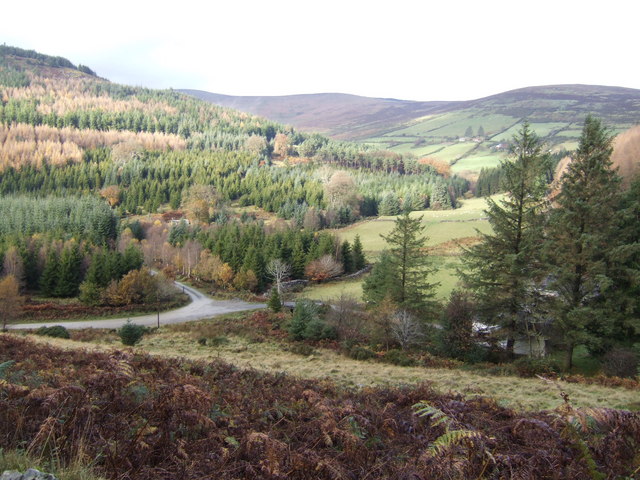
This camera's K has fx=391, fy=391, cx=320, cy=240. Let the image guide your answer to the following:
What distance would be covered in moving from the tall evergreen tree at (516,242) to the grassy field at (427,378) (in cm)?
530

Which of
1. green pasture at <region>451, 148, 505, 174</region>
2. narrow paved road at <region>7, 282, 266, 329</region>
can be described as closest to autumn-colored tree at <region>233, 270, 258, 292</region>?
narrow paved road at <region>7, 282, 266, 329</region>

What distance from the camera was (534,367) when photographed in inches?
714

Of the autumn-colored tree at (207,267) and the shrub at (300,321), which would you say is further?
the autumn-colored tree at (207,267)

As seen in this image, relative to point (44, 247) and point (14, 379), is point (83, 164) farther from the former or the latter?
point (14, 379)

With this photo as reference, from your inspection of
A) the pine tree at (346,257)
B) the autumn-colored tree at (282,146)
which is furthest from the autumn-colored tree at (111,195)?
Answer: the autumn-colored tree at (282,146)

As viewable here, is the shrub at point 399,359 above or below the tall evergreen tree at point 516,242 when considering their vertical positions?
below

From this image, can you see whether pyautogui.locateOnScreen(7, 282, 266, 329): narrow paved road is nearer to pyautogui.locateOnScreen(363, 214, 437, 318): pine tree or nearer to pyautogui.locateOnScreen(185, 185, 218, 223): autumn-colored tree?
pyautogui.locateOnScreen(363, 214, 437, 318): pine tree

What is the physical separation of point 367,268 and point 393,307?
35213 mm

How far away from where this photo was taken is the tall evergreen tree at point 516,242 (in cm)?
2108

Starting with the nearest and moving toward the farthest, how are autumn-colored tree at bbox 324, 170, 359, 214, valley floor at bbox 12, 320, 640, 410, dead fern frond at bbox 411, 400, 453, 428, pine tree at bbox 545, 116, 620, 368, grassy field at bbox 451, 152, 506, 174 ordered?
dead fern frond at bbox 411, 400, 453, 428 < valley floor at bbox 12, 320, 640, 410 < pine tree at bbox 545, 116, 620, 368 < autumn-colored tree at bbox 324, 170, 359, 214 < grassy field at bbox 451, 152, 506, 174

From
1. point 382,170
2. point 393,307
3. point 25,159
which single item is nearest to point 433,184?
point 382,170

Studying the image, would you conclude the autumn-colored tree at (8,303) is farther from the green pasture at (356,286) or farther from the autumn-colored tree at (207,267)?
the green pasture at (356,286)

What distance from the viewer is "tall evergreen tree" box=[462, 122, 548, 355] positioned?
69.2 ft

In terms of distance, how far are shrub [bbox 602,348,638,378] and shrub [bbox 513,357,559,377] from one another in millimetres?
2195
